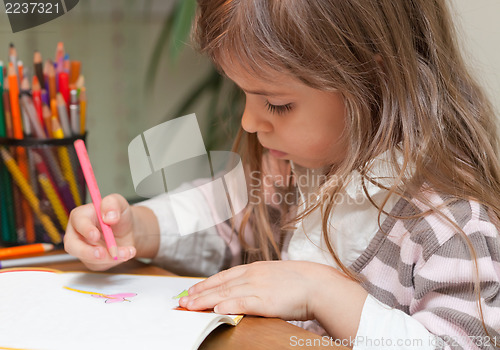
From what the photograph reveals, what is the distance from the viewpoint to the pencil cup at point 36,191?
23.8 inches

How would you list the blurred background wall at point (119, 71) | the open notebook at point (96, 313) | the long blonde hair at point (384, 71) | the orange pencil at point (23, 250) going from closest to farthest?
the open notebook at point (96, 313) < the long blonde hair at point (384, 71) < the orange pencil at point (23, 250) < the blurred background wall at point (119, 71)

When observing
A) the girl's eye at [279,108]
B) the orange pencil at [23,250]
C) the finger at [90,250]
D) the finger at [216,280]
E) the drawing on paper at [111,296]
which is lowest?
the drawing on paper at [111,296]

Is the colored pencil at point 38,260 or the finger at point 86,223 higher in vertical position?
the finger at point 86,223

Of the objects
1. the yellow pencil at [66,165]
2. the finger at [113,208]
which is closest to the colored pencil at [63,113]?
the yellow pencil at [66,165]

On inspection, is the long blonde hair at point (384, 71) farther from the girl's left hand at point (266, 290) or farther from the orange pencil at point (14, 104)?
the orange pencil at point (14, 104)

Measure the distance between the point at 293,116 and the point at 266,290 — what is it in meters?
0.17

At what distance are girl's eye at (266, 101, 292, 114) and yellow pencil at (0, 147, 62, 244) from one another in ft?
0.96

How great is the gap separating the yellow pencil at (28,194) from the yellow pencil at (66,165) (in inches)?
1.6

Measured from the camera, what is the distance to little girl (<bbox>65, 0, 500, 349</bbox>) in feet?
1.37

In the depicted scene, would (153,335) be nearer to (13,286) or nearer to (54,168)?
(13,286)

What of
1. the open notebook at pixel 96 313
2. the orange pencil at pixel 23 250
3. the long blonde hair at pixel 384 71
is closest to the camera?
the open notebook at pixel 96 313

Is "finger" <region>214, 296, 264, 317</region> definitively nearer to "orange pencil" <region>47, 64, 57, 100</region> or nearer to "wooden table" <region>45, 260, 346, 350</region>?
"wooden table" <region>45, 260, 346, 350</region>

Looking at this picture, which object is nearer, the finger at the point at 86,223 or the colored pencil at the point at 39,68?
the finger at the point at 86,223

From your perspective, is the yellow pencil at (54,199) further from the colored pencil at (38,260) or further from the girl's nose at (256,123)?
the girl's nose at (256,123)
